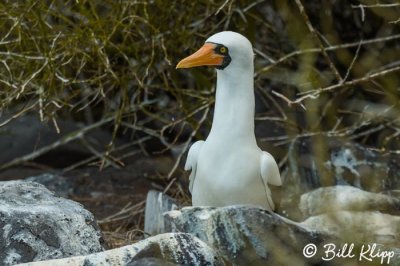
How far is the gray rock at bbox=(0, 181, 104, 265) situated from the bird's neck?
78 cm

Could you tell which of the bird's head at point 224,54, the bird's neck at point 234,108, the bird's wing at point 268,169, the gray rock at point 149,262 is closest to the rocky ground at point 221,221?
the gray rock at point 149,262

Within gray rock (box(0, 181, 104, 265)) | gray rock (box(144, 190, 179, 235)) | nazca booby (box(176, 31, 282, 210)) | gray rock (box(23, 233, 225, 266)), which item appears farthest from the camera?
gray rock (box(144, 190, 179, 235))

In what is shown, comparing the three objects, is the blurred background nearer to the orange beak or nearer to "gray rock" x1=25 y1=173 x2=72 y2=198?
"gray rock" x1=25 y1=173 x2=72 y2=198

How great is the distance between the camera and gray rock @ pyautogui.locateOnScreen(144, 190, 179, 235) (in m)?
5.37

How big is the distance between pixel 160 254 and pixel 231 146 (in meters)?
1.05

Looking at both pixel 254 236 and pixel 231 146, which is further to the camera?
pixel 231 146

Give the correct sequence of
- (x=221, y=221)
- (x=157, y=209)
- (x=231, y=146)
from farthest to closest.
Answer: (x=157, y=209), (x=231, y=146), (x=221, y=221)

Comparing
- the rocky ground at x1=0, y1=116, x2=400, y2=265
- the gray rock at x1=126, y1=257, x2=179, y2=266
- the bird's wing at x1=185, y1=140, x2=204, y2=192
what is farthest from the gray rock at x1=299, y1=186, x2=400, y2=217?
the gray rock at x1=126, y1=257, x2=179, y2=266

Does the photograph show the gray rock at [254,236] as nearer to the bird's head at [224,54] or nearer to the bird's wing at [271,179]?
the bird's wing at [271,179]

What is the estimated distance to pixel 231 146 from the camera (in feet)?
16.4

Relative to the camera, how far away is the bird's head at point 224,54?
509 cm

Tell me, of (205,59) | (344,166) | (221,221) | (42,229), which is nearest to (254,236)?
(221,221)

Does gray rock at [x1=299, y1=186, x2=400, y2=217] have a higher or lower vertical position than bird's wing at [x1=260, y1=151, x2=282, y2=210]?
lower

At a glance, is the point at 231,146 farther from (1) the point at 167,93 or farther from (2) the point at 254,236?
(1) the point at 167,93
